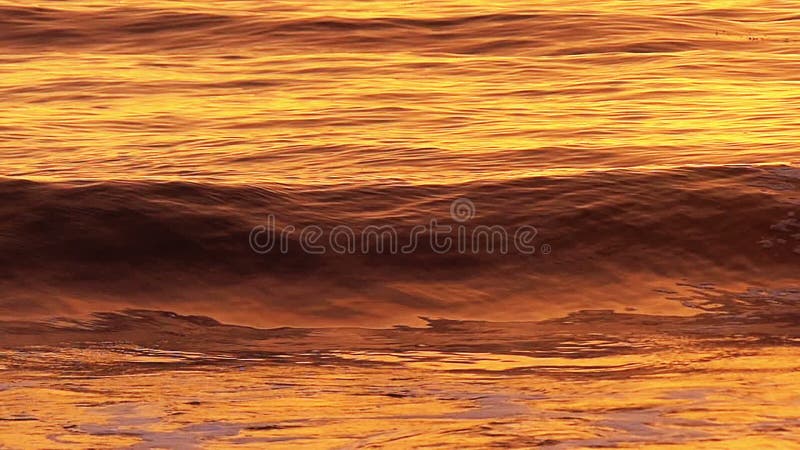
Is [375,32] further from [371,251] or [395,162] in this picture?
[371,251]

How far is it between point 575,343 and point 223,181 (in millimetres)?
3534

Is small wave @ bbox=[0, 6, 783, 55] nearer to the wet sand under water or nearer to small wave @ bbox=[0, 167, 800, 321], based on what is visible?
small wave @ bbox=[0, 167, 800, 321]

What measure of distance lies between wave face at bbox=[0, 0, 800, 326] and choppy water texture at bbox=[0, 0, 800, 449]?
0.09 ft

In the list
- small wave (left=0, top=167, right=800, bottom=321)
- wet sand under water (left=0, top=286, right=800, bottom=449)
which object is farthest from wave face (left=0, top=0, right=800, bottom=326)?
wet sand under water (left=0, top=286, right=800, bottom=449)

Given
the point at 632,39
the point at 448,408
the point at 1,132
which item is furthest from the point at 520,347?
the point at 632,39

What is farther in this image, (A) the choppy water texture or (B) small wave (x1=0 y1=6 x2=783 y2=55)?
(B) small wave (x1=0 y1=6 x2=783 y2=55)

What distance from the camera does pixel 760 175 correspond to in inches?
311

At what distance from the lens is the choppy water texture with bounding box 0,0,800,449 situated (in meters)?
4.29

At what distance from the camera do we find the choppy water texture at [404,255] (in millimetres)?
4289

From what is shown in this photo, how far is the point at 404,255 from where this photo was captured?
7.08 meters

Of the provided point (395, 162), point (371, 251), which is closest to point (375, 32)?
point (395, 162)

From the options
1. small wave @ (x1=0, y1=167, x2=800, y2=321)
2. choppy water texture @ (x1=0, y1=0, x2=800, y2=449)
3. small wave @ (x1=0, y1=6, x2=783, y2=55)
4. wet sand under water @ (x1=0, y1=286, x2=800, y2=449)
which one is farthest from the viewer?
small wave @ (x1=0, y1=6, x2=783, y2=55)

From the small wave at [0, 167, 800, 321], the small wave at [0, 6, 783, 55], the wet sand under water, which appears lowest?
the wet sand under water

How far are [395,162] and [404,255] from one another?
6.79ft
